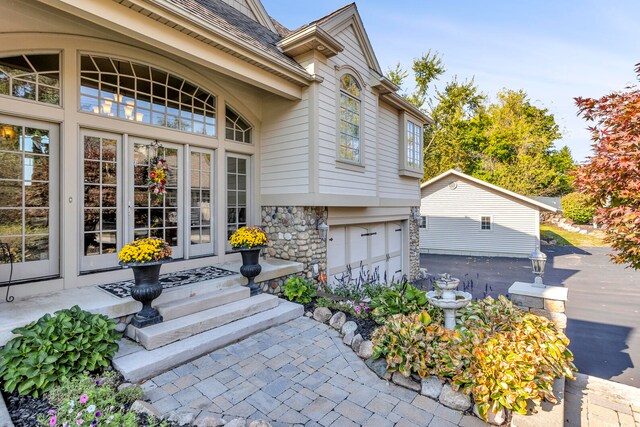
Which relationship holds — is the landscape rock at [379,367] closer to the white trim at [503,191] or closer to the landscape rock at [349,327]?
the landscape rock at [349,327]

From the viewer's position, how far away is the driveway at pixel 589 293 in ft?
A: 16.2

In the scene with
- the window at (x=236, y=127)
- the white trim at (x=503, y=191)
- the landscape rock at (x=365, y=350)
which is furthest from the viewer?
the white trim at (x=503, y=191)

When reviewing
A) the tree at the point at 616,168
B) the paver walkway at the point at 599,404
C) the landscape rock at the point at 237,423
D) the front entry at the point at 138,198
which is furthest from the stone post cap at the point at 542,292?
the front entry at the point at 138,198

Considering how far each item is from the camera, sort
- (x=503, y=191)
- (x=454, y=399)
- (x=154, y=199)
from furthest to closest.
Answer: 1. (x=503, y=191)
2. (x=154, y=199)
3. (x=454, y=399)

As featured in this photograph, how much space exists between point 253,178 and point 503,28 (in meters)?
8.66

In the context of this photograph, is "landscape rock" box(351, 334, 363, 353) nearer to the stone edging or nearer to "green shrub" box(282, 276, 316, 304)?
the stone edging

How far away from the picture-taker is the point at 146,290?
3492 mm

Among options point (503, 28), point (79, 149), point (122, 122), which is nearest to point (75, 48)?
point (122, 122)

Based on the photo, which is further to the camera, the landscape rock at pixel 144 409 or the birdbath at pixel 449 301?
the birdbath at pixel 449 301

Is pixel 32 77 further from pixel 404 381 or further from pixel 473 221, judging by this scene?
pixel 473 221

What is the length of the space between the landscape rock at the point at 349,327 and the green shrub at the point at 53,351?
2.57m

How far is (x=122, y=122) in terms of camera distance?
4562 mm

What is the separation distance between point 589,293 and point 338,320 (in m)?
8.69

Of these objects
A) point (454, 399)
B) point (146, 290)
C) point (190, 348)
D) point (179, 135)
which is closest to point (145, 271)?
point (146, 290)
